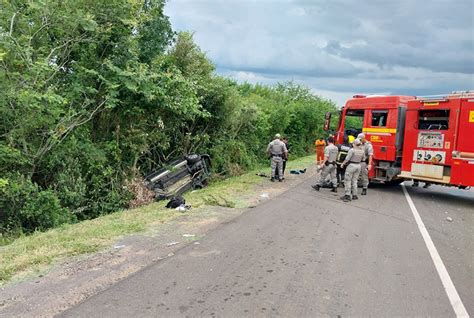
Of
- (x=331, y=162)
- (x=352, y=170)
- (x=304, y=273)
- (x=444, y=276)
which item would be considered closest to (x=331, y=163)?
(x=331, y=162)

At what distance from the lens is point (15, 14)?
974cm

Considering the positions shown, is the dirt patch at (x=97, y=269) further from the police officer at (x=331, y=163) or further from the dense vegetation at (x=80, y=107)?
the police officer at (x=331, y=163)

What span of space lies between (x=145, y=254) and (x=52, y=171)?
570 centimetres

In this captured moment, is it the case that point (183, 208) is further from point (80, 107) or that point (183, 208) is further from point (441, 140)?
point (441, 140)

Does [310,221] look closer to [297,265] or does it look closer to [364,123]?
[297,265]

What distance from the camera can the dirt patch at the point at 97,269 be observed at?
4.46m

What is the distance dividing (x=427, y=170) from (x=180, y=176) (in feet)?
24.4

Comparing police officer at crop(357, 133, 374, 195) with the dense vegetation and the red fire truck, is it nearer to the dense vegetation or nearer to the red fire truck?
the red fire truck

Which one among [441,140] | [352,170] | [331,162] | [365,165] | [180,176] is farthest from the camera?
[180,176]

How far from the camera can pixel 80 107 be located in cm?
1098

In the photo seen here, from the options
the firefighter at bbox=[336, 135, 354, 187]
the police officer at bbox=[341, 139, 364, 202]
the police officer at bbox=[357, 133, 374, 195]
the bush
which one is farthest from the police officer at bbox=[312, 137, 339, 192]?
the bush

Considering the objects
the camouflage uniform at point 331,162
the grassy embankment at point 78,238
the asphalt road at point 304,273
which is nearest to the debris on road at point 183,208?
the grassy embankment at point 78,238

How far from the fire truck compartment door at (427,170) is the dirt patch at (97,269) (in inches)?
257

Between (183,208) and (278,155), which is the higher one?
(278,155)
